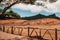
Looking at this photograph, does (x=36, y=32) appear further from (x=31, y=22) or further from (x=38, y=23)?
(x=31, y=22)

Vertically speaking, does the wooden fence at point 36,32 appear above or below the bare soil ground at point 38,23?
below

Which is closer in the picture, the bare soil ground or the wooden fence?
the wooden fence

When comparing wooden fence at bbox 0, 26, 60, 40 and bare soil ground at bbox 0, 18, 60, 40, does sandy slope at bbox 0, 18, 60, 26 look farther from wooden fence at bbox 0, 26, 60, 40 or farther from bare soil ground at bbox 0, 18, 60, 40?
wooden fence at bbox 0, 26, 60, 40

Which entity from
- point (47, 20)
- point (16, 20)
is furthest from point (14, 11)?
point (47, 20)

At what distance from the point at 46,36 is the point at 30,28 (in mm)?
693

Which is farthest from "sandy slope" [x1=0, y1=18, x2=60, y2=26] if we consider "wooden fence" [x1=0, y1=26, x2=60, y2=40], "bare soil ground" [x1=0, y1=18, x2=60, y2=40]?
"wooden fence" [x1=0, y1=26, x2=60, y2=40]

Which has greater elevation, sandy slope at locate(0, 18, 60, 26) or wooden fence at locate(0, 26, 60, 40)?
sandy slope at locate(0, 18, 60, 26)

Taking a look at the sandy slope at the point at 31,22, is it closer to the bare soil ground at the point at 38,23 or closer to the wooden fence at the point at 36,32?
the bare soil ground at the point at 38,23

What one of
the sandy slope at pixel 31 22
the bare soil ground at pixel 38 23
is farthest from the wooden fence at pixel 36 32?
the sandy slope at pixel 31 22

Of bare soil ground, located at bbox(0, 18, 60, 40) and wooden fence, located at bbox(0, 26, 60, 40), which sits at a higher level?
bare soil ground, located at bbox(0, 18, 60, 40)

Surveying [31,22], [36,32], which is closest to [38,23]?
[31,22]

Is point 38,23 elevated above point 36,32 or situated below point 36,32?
above

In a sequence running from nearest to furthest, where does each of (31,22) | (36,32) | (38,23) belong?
(36,32), (38,23), (31,22)

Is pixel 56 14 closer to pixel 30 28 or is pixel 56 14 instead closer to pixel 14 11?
pixel 30 28
